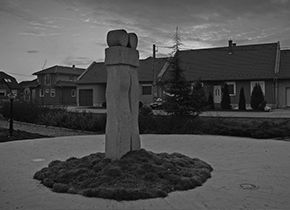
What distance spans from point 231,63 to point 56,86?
29164 millimetres

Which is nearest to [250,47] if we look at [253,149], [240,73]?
[240,73]

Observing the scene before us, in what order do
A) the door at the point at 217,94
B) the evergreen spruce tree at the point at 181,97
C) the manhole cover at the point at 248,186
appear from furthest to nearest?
the door at the point at 217,94 < the evergreen spruce tree at the point at 181,97 < the manhole cover at the point at 248,186

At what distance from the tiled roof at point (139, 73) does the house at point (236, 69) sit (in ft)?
8.48

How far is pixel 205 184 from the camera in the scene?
671cm

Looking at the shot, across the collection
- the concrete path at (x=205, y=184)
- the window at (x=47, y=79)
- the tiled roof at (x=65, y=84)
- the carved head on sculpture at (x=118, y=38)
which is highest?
the window at (x=47, y=79)

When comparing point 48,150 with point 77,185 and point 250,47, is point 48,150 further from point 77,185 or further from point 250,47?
point 250,47

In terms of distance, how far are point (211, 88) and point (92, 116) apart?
795 inches

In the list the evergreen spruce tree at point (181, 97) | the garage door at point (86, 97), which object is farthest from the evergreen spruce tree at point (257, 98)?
the garage door at point (86, 97)

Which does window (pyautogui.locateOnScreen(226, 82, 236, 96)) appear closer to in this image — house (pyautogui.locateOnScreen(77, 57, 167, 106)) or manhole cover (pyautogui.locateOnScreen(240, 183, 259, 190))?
house (pyautogui.locateOnScreen(77, 57, 167, 106))

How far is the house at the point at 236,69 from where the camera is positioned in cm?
3453

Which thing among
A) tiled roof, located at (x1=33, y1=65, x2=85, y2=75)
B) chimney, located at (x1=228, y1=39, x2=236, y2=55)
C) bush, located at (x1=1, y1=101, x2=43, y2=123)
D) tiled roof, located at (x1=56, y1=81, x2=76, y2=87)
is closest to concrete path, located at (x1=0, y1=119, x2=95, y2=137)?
bush, located at (x1=1, y1=101, x2=43, y2=123)

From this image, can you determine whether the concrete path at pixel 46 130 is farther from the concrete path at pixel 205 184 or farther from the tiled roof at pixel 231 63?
the tiled roof at pixel 231 63

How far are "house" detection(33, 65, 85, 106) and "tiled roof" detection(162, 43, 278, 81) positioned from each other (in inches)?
866

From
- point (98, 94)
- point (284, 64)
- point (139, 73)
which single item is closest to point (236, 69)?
point (284, 64)
